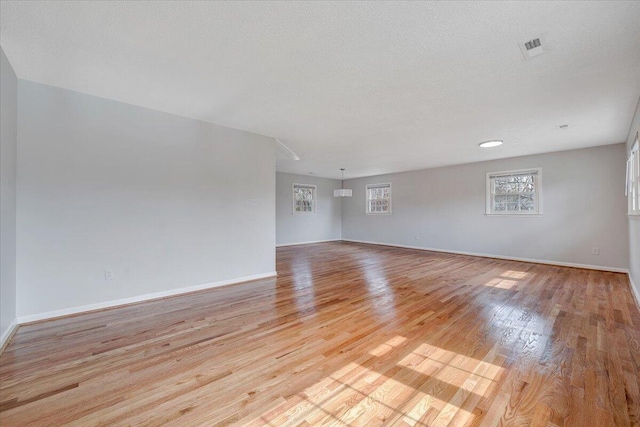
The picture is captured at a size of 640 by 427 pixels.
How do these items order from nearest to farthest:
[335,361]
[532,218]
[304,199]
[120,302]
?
[335,361] < [120,302] < [532,218] < [304,199]

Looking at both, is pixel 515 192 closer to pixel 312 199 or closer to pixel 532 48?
pixel 532 48

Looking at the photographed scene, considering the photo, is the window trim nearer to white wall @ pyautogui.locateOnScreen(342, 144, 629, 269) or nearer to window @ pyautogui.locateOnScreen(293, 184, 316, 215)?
white wall @ pyautogui.locateOnScreen(342, 144, 629, 269)

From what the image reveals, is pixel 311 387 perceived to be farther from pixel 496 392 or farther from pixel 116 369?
pixel 116 369

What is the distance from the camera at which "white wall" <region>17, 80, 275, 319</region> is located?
8.93ft

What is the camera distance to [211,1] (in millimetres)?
1652

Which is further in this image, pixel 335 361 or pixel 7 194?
pixel 7 194

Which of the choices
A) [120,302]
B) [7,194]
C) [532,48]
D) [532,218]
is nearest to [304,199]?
[532,218]

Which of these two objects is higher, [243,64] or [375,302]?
[243,64]

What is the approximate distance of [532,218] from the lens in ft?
19.1

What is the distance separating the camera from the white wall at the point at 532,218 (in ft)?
16.2

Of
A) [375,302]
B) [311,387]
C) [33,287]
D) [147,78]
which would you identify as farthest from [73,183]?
[375,302]

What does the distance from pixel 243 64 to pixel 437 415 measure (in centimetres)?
294

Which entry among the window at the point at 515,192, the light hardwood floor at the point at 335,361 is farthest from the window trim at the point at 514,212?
the light hardwood floor at the point at 335,361

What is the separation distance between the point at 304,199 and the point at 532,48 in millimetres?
7600
